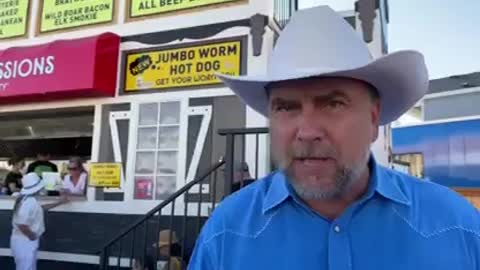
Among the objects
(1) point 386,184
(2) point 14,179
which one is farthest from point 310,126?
(2) point 14,179

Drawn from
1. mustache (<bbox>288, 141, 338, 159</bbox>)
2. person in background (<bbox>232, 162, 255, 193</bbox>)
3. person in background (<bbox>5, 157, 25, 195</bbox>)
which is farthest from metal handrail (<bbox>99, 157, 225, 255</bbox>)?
person in background (<bbox>5, 157, 25, 195</bbox>)

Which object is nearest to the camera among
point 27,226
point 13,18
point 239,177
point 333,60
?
point 333,60

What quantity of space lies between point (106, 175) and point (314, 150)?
18.1 feet

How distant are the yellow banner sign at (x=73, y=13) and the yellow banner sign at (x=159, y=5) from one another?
1.27 feet

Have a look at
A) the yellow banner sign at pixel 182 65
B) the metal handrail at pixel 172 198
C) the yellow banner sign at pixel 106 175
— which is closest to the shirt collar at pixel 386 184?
the metal handrail at pixel 172 198

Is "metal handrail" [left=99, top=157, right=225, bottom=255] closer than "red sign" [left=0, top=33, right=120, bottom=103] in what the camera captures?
Yes

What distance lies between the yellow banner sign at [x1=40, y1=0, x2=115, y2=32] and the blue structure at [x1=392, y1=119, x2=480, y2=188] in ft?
26.3

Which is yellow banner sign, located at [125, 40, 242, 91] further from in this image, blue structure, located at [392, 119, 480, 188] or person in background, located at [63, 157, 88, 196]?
blue structure, located at [392, 119, 480, 188]

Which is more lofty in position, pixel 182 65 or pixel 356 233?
pixel 182 65

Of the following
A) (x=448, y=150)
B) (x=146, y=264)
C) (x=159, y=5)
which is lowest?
(x=146, y=264)

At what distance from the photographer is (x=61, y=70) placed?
6504mm

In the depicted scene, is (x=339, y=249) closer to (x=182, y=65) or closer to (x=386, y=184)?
(x=386, y=184)

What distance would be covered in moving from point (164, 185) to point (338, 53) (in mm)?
5177

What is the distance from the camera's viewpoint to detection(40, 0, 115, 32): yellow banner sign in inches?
278
